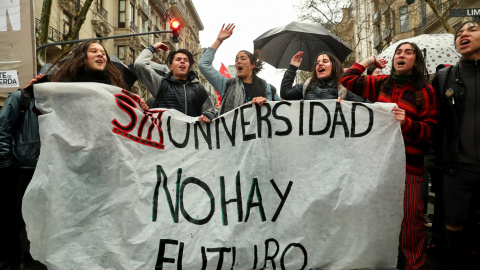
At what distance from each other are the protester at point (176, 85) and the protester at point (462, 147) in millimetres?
2147

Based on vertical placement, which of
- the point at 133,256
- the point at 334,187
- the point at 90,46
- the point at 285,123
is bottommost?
the point at 133,256

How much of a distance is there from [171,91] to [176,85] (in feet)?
0.33

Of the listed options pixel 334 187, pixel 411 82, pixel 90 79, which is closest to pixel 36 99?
pixel 90 79

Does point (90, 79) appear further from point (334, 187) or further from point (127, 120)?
point (334, 187)

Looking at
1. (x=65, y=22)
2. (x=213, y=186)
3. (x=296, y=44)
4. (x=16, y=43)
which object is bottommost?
(x=213, y=186)

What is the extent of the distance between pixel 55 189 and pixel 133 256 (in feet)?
2.40

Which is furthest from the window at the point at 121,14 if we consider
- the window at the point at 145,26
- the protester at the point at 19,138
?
the protester at the point at 19,138

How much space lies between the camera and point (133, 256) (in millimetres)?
2494

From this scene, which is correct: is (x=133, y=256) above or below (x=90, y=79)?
below

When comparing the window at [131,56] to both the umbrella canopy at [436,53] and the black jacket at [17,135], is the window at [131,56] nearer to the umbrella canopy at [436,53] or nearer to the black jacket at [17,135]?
the umbrella canopy at [436,53]

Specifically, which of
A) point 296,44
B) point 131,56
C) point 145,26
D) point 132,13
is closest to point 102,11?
point 131,56

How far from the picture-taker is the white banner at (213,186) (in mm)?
2529

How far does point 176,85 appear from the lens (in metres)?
3.84

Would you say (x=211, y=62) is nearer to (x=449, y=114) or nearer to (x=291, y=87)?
(x=291, y=87)
